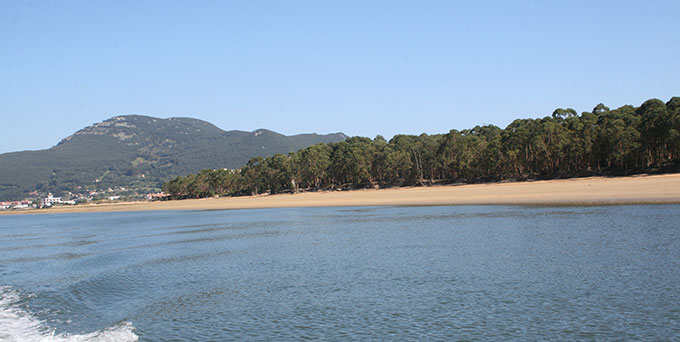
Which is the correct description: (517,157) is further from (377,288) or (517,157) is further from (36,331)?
(36,331)

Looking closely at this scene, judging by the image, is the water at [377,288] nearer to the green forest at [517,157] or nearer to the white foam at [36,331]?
the white foam at [36,331]

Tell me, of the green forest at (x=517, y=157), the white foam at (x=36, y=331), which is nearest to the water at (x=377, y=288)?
the white foam at (x=36, y=331)

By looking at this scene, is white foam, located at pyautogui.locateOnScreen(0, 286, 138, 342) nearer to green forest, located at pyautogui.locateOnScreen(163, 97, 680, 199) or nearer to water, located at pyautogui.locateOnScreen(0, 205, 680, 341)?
water, located at pyautogui.locateOnScreen(0, 205, 680, 341)

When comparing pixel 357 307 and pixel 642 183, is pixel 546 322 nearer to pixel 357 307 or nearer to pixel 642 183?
pixel 357 307

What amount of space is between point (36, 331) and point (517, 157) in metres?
79.9

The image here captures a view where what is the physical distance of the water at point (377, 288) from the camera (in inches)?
480

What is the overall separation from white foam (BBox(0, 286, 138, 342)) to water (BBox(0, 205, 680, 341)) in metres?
0.07

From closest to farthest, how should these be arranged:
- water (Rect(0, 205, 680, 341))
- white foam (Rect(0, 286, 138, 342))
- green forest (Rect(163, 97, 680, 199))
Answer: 1. water (Rect(0, 205, 680, 341))
2. white foam (Rect(0, 286, 138, 342))
3. green forest (Rect(163, 97, 680, 199))

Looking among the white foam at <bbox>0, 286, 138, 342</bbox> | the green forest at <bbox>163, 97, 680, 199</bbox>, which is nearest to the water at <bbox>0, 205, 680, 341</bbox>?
the white foam at <bbox>0, 286, 138, 342</bbox>

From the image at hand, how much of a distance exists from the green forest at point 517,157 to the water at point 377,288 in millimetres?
42809

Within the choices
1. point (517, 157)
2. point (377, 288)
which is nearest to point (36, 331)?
point (377, 288)

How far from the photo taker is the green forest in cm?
6769

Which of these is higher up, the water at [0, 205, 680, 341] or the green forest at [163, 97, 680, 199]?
the green forest at [163, 97, 680, 199]

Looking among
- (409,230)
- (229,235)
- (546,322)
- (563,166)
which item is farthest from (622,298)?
(563,166)
